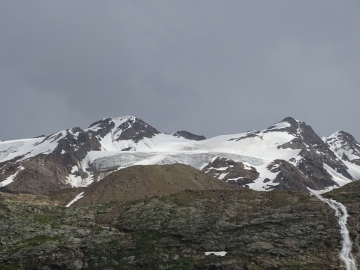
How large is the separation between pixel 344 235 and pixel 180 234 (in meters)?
24.0

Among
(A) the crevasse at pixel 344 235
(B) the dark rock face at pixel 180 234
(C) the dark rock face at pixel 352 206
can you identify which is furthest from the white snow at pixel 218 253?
(C) the dark rock face at pixel 352 206

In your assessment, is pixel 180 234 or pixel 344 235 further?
pixel 180 234

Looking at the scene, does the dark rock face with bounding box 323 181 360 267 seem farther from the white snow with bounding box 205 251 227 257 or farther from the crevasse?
the white snow with bounding box 205 251 227 257

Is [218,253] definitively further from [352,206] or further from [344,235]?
[352,206]

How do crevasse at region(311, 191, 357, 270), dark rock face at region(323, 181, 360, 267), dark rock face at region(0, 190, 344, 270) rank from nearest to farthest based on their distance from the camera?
crevasse at region(311, 191, 357, 270), dark rock face at region(323, 181, 360, 267), dark rock face at region(0, 190, 344, 270)

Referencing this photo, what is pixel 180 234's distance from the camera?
65812 millimetres

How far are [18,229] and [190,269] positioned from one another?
101 feet

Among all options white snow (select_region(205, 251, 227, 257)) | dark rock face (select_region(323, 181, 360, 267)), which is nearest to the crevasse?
dark rock face (select_region(323, 181, 360, 267))

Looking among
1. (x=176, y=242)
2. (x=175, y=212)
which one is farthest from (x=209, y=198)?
(x=176, y=242)

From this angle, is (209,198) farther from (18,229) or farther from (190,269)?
(18,229)

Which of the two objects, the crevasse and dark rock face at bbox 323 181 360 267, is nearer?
the crevasse

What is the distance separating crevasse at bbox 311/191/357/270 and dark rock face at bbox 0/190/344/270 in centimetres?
101

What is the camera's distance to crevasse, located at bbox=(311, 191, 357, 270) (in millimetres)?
52469

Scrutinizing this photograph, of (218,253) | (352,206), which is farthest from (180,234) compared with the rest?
(352,206)
